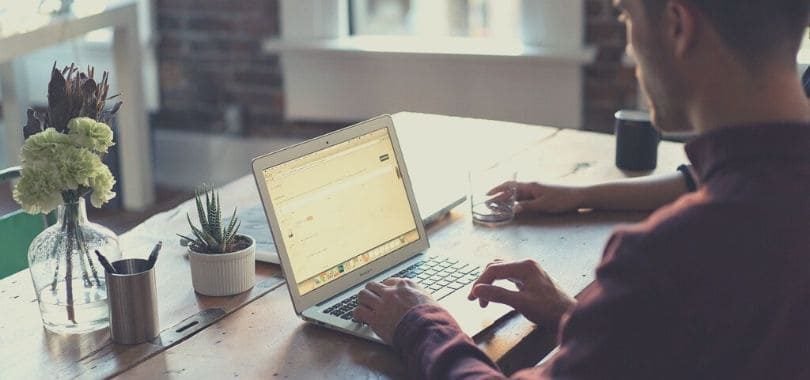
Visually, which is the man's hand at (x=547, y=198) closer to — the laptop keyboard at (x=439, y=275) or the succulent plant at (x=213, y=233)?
the laptop keyboard at (x=439, y=275)

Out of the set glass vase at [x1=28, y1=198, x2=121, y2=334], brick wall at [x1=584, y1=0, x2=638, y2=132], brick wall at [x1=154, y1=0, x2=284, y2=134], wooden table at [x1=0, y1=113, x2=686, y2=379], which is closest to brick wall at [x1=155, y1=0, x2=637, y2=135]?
brick wall at [x1=154, y1=0, x2=284, y2=134]

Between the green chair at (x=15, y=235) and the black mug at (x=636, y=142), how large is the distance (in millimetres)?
1193

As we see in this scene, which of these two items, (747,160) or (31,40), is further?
(31,40)

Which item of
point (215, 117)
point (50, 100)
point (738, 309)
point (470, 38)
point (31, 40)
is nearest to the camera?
point (738, 309)

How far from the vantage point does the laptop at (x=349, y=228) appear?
5.25 ft

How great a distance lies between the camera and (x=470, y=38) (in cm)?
391

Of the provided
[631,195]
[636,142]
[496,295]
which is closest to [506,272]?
[496,295]

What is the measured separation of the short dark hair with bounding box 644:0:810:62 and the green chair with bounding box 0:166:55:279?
54.8 inches

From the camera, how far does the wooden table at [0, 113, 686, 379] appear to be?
1.46m

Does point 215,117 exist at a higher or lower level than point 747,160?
lower

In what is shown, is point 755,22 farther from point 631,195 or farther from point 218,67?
point 218,67

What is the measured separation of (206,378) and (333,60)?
2.71 metres

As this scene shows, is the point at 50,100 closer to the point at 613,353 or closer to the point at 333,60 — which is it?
the point at 613,353

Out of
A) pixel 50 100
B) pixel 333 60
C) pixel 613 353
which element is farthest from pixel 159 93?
pixel 613 353
